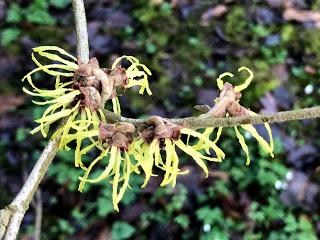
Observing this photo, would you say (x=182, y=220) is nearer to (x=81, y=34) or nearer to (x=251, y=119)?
(x=81, y=34)

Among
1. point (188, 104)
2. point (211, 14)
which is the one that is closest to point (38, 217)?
point (188, 104)

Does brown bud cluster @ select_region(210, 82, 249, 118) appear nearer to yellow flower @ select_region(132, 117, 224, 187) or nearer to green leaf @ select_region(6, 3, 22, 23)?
yellow flower @ select_region(132, 117, 224, 187)

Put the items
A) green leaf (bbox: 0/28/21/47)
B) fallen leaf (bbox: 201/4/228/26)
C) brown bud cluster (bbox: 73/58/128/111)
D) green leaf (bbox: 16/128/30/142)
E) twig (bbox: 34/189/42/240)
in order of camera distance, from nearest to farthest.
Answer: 1. brown bud cluster (bbox: 73/58/128/111)
2. twig (bbox: 34/189/42/240)
3. green leaf (bbox: 16/128/30/142)
4. green leaf (bbox: 0/28/21/47)
5. fallen leaf (bbox: 201/4/228/26)

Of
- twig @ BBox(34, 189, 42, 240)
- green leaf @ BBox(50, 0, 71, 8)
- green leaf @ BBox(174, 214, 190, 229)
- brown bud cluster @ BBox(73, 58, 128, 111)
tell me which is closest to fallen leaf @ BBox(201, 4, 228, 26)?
green leaf @ BBox(50, 0, 71, 8)

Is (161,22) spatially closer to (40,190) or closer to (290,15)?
(290,15)

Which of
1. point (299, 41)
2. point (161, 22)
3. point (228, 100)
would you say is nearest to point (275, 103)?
point (299, 41)

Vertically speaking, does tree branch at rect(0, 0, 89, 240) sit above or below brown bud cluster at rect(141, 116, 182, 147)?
below
